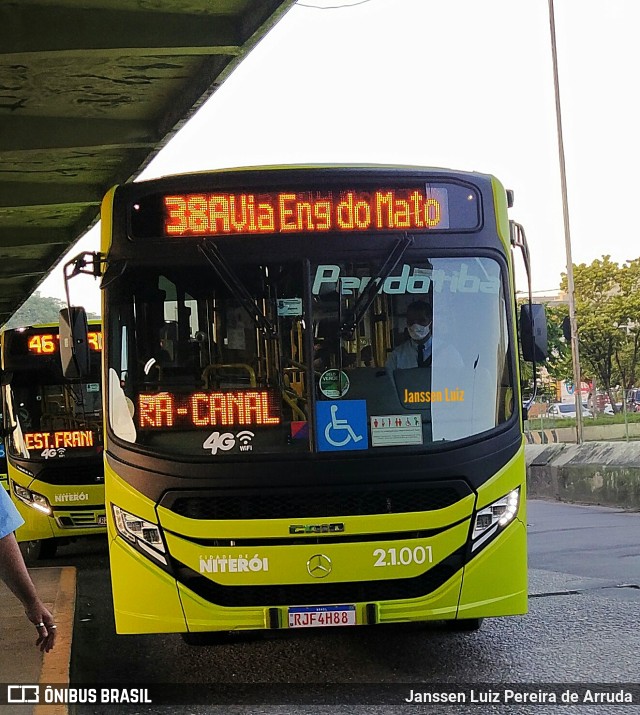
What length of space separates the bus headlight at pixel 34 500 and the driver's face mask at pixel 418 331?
A: 7972 millimetres

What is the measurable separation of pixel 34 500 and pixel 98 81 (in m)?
5.11

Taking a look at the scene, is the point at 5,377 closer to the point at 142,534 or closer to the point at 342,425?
the point at 142,534

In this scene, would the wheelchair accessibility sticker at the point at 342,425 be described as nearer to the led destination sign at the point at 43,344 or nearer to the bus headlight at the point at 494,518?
the bus headlight at the point at 494,518

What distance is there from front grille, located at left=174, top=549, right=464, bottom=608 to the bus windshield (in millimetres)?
750

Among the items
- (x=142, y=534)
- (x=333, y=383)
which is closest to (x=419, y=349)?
(x=333, y=383)

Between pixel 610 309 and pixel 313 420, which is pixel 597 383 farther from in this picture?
pixel 313 420

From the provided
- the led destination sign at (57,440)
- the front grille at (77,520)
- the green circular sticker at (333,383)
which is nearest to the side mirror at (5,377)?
the led destination sign at (57,440)

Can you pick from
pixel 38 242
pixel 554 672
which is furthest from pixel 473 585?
pixel 38 242

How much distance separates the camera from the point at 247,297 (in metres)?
6.76

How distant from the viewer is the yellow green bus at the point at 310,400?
651 cm

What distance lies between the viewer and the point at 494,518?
6.70m

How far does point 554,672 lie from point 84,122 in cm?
951

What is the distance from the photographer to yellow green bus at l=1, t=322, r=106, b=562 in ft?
44.2

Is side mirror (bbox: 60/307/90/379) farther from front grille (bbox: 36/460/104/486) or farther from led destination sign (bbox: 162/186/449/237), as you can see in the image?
front grille (bbox: 36/460/104/486)
